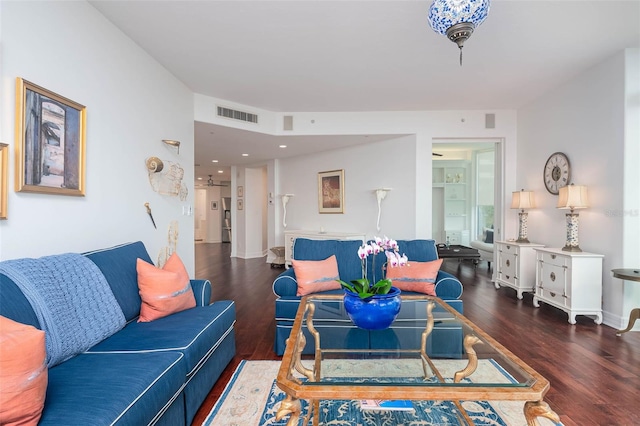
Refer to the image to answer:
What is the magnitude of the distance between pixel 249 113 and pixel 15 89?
312cm

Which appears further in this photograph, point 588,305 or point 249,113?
point 249,113

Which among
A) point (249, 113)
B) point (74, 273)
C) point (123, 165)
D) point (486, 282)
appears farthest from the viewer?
point (486, 282)

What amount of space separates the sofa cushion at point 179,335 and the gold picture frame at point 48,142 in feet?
3.37

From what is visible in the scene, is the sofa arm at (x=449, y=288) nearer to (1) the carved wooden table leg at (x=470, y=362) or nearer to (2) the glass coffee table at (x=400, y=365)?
(2) the glass coffee table at (x=400, y=365)

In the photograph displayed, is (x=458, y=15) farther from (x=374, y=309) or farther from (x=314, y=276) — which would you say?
(x=314, y=276)

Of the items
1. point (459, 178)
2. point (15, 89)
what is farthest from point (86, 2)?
point (459, 178)

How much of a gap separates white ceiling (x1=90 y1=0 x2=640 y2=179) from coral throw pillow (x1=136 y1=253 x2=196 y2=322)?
2.04 metres

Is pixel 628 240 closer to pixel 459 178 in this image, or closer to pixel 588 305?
pixel 588 305

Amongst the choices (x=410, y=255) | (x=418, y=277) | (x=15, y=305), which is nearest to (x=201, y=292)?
(x=15, y=305)

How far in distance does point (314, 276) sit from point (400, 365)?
Result: 1.17m

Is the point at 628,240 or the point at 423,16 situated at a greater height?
the point at 423,16

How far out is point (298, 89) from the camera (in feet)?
13.2

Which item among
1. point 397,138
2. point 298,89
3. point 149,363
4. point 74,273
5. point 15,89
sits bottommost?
point 149,363

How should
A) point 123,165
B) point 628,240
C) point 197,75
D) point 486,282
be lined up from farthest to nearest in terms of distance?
point 486,282, point 197,75, point 628,240, point 123,165
